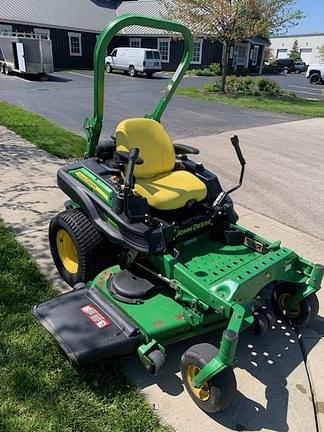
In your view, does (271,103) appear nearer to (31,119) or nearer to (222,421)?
(31,119)

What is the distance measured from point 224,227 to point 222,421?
1376mm

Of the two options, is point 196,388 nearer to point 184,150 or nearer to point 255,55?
point 184,150

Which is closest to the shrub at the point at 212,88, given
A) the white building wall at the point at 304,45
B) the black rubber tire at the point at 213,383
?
the black rubber tire at the point at 213,383

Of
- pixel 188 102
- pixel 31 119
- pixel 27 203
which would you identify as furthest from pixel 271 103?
pixel 27 203

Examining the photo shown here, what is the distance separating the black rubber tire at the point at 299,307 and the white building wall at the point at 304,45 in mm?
65276

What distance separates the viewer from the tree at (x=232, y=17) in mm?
15367

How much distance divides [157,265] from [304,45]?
7190 cm

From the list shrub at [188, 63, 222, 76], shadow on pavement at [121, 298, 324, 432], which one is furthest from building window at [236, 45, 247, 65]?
shadow on pavement at [121, 298, 324, 432]

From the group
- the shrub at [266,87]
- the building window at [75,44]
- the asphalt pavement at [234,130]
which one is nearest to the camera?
the asphalt pavement at [234,130]

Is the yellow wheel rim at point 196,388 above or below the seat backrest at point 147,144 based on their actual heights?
below

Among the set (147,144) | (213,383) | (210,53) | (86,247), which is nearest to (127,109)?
(147,144)

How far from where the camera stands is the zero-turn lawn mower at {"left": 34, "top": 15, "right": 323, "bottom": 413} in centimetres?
228

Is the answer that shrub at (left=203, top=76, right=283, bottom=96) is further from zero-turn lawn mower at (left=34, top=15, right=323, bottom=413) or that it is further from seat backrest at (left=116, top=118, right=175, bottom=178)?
seat backrest at (left=116, top=118, right=175, bottom=178)

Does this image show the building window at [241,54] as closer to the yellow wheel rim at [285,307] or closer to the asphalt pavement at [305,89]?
the asphalt pavement at [305,89]
